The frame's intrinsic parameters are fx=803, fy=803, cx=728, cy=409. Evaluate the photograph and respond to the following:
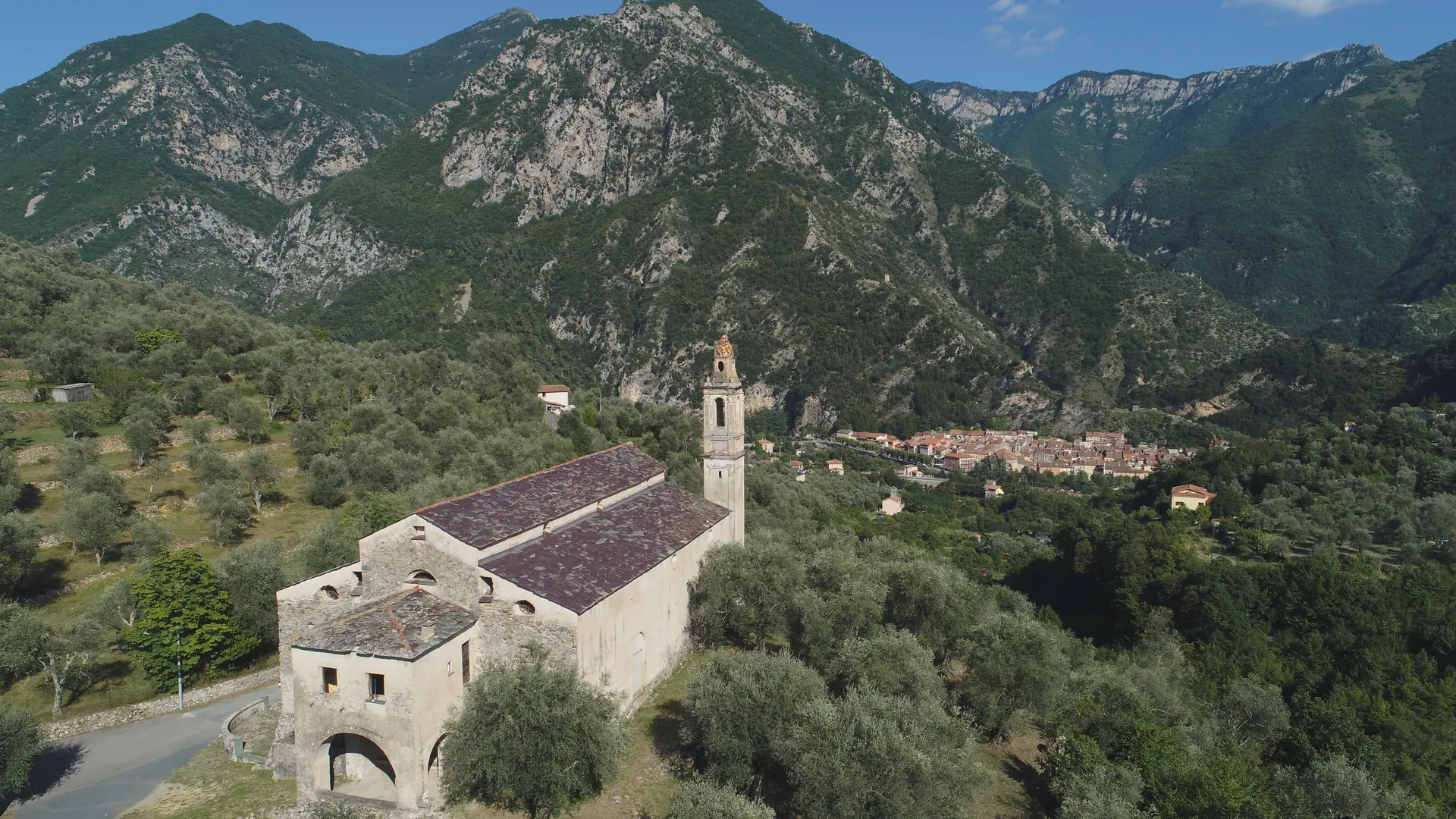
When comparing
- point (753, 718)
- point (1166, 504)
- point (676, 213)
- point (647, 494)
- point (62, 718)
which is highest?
point (676, 213)

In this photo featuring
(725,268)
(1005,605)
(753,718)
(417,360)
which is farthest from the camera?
(725,268)

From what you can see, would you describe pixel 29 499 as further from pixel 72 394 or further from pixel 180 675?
pixel 180 675

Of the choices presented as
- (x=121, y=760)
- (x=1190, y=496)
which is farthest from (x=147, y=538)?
(x=1190, y=496)

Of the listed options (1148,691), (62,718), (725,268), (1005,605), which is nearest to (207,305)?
(62,718)

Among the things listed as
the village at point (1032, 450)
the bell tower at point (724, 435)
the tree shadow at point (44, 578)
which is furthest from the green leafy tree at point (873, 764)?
the village at point (1032, 450)

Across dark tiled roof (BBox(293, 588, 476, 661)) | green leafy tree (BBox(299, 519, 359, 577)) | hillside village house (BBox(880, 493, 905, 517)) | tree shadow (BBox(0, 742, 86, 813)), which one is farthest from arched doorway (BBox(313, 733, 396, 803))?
hillside village house (BBox(880, 493, 905, 517))

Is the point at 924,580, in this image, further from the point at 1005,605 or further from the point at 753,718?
the point at 1005,605
